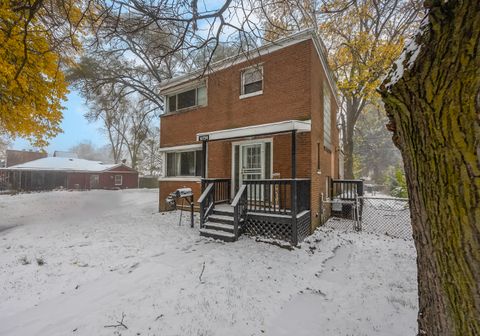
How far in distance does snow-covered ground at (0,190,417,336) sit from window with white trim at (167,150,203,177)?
142 inches

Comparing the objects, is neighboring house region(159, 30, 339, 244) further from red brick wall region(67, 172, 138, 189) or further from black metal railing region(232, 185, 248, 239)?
red brick wall region(67, 172, 138, 189)

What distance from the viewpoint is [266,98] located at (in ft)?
24.9

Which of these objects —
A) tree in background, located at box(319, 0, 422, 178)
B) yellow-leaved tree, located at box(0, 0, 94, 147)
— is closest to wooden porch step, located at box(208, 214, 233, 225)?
yellow-leaved tree, located at box(0, 0, 94, 147)

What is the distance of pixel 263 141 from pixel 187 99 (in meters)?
4.72

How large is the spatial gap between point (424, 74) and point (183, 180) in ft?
31.2

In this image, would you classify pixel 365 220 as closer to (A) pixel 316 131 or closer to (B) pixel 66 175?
(A) pixel 316 131

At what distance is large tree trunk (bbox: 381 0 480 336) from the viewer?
1215 mm

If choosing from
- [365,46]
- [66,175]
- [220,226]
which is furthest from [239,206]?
[66,175]

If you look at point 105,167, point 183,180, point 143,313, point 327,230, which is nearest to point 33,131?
point 183,180

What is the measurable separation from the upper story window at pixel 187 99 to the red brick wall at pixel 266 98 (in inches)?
15.6

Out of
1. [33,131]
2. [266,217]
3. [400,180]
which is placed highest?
[33,131]

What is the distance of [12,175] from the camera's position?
71.7 ft

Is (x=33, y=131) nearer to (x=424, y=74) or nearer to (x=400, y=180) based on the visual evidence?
(x=424, y=74)

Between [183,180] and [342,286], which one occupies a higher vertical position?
[183,180]
